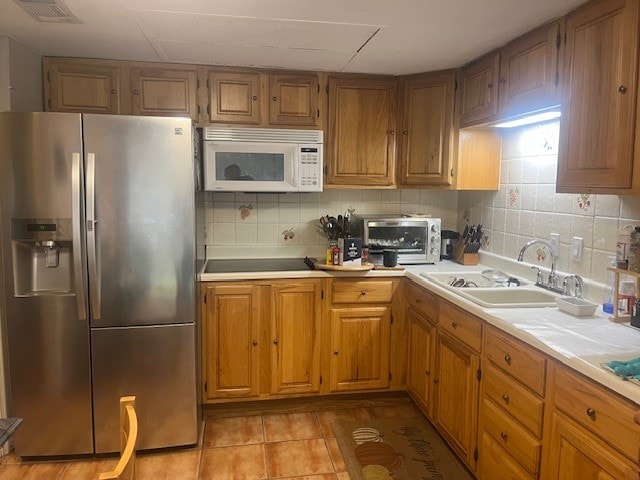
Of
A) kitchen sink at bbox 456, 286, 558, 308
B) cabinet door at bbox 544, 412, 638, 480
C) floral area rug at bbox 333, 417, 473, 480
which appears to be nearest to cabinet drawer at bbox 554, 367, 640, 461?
cabinet door at bbox 544, 412, 638, 480

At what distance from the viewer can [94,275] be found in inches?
91.9

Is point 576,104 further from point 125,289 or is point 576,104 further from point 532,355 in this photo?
point 125,289

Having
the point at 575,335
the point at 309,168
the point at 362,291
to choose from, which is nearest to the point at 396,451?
the point at 362,291

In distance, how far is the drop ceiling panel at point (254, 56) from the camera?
2.58 metres

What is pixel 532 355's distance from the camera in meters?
1.72

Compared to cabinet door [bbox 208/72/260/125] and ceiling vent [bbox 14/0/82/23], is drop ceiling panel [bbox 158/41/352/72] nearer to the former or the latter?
cabinet door [bbox 208/72/260/125]

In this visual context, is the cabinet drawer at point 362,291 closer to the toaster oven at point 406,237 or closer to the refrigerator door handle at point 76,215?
the toaster oven at point 406,237

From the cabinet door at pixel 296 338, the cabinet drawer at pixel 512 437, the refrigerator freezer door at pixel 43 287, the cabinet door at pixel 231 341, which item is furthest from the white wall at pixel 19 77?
the cabinet drawer at pixel 512 437

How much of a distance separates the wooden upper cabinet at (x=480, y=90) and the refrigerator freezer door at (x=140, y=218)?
5.27 ft

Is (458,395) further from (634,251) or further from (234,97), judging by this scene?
(234,97)

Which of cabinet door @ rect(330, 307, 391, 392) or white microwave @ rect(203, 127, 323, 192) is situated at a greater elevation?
white microwave @ rect(203, 127, 323, 192)

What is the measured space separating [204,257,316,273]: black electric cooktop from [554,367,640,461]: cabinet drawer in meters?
1.73

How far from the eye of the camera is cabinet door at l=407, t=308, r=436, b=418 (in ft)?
8.85

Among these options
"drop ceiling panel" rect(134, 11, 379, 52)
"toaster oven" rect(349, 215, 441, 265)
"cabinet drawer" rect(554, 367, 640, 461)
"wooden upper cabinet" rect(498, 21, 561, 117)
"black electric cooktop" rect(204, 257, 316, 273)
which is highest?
"drop ceiling panel" rect(134, 11, 379, 52)
